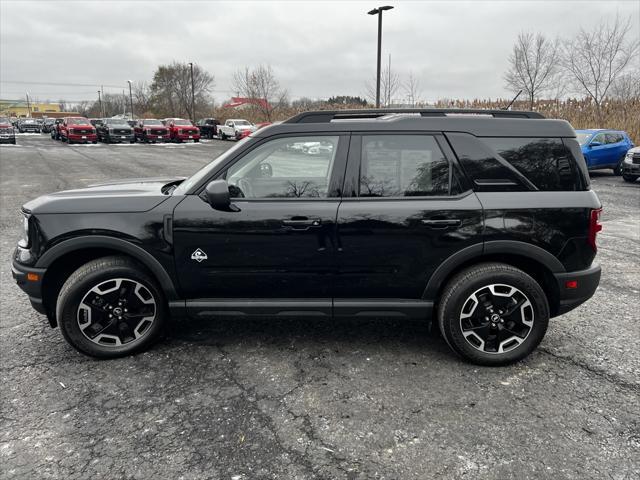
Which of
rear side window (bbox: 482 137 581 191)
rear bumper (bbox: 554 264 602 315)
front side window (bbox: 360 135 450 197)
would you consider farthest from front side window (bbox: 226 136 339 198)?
rear bumper (bbox: 554 264 602 315)

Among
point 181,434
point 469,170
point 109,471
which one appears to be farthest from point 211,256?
point 469,170

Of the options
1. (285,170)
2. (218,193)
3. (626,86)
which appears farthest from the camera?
(626,86)

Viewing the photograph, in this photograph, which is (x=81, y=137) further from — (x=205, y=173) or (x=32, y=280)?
(x=205, y=173)

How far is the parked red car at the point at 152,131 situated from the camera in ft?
115

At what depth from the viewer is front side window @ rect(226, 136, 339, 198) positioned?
3.51 meters

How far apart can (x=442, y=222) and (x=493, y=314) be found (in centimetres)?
77

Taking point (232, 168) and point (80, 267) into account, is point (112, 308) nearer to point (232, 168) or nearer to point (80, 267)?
point (80, 267)

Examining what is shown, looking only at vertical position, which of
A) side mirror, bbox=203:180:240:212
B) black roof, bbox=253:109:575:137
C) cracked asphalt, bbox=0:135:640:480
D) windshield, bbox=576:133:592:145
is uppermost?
windshield, bbox=576:133:592:145

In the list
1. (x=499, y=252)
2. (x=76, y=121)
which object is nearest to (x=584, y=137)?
(x=499, y=252)

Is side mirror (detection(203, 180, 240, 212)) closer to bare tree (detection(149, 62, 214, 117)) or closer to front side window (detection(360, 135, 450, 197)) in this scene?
front side window (detection(360, 135, 450, 197))

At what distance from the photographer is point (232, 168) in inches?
138

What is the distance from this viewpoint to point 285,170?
3602 mm

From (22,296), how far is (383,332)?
12.0ft

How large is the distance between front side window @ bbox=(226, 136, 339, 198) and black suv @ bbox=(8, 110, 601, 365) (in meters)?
0.01
